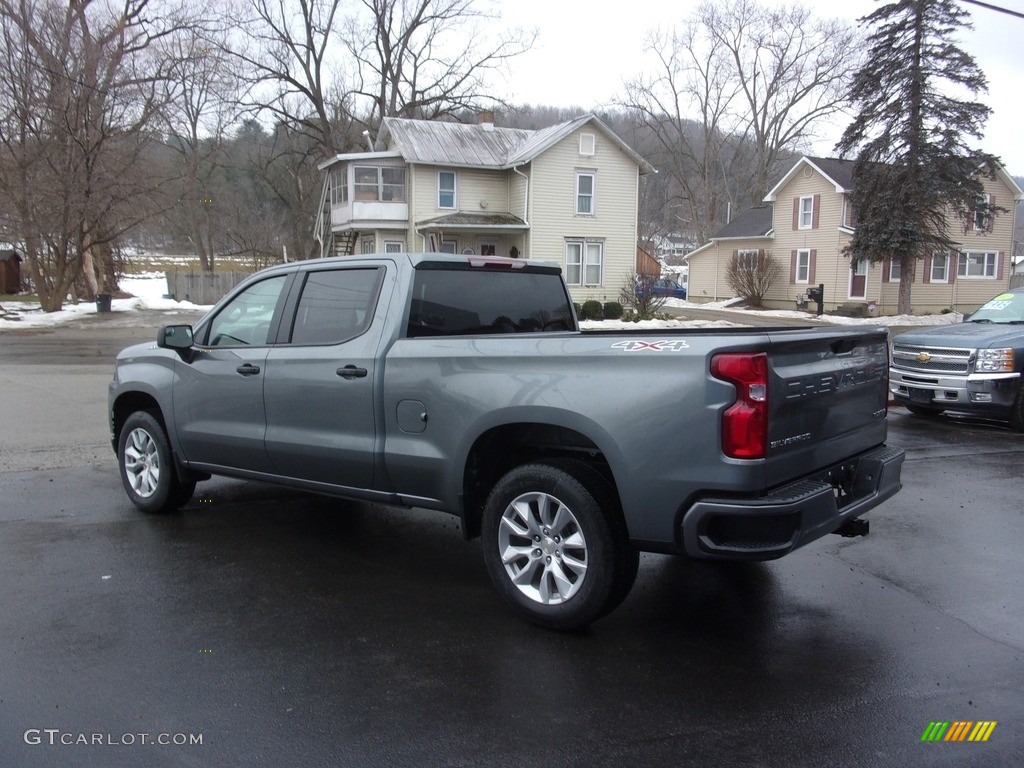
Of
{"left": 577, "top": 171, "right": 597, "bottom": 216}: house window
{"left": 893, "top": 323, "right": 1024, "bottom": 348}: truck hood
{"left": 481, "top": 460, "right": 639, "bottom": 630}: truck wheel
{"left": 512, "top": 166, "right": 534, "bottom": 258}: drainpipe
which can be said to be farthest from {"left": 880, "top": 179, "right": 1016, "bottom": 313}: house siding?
{"left": 481, "top": 460, "right": 639, "bottom": 630}: truck wheel

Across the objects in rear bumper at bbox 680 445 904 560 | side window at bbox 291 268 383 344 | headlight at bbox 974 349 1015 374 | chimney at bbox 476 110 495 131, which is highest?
chimney at bbox 476 110 495 131

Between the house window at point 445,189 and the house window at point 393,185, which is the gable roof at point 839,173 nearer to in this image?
the house window at point 445,189

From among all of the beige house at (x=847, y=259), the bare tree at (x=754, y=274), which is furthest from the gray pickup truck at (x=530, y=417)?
the bare tree at (x=754, y=274)

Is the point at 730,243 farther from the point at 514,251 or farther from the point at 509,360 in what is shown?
the point at 509,360

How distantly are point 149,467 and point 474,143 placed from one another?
33.1m

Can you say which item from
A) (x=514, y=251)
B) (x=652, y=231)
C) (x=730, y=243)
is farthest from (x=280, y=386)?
(x=652, y=231)

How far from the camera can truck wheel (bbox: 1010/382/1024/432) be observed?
990 cm

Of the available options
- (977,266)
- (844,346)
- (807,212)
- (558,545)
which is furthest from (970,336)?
(977,266)

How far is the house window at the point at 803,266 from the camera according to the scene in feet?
131

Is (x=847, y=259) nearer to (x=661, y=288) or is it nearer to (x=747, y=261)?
(x=747, y=261)

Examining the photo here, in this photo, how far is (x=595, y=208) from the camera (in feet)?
121

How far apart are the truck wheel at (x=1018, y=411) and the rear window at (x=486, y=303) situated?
6.82 m

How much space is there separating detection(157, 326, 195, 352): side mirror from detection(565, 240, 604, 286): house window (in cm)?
3112

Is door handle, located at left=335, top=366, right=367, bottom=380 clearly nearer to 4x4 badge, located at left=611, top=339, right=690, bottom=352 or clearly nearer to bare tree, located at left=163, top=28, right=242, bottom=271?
4x4 badge, located at left=611, top=339, right=690, bottom=352
